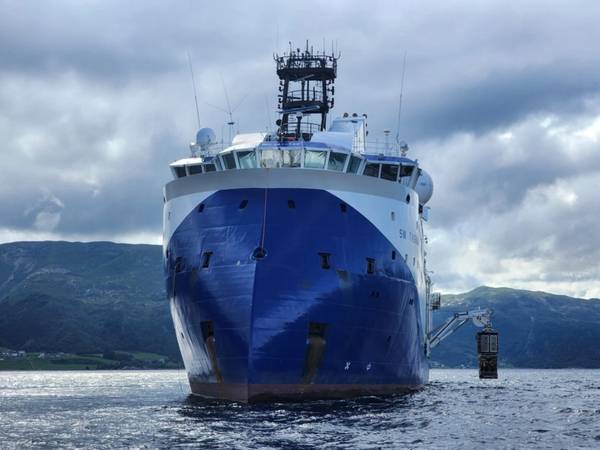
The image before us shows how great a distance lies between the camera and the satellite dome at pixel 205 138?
52.0 metres

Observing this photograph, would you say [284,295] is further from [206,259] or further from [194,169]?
[194,169]

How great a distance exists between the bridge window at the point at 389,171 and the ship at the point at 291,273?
0.62 metres

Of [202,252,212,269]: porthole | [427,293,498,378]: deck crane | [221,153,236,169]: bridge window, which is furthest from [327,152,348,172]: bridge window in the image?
[427,293,498,378]: deck crane

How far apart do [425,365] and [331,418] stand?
26.2 m

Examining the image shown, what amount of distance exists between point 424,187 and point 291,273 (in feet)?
82.1

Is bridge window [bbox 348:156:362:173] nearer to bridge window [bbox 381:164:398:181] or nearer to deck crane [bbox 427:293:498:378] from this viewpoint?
bridge window [bbox 381:164:398:181]

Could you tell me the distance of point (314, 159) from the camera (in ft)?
147

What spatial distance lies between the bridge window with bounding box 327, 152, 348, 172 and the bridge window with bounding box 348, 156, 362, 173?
2.18 ft

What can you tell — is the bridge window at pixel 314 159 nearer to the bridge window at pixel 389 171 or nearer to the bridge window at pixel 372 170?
the bridge window at pixel 372 170

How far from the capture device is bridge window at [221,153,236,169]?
4667cm

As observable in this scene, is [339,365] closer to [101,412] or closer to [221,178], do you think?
[221,178]

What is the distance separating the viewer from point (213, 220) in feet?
139

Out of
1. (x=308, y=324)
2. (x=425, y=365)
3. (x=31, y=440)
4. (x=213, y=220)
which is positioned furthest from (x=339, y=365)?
(x=425, y=365)

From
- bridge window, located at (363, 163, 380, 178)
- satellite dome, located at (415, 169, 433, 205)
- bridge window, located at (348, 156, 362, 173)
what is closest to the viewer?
bridge window, located at (348, 156, 362, 173)
